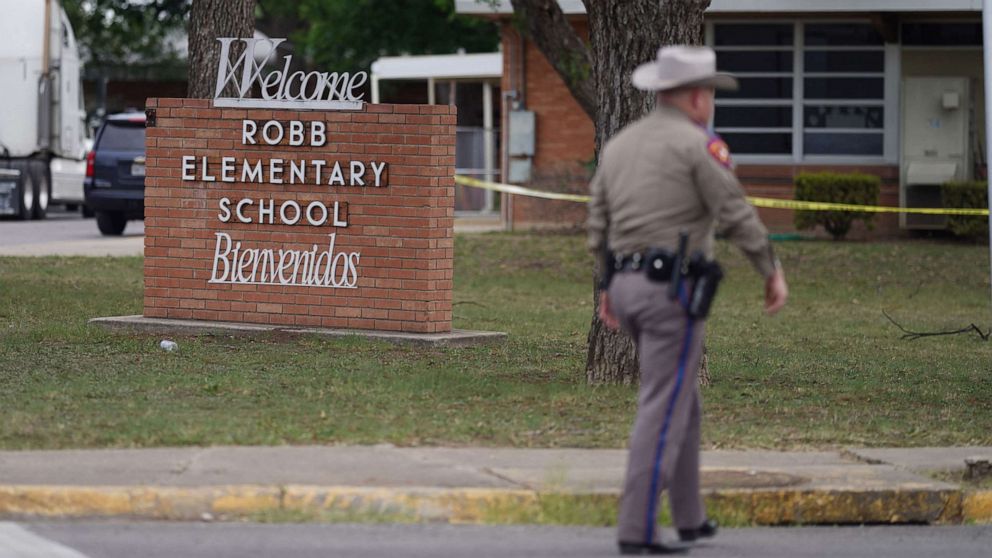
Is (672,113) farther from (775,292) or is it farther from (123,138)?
(123,138)

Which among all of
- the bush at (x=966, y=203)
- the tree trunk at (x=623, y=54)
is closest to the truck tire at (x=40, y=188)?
the bush at (x=966, y=203)

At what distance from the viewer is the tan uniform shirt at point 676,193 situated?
250 inches

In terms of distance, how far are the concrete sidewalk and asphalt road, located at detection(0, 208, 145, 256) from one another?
1392cm

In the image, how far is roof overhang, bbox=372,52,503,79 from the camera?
31.2 meters

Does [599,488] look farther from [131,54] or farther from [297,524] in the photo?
[131,54]

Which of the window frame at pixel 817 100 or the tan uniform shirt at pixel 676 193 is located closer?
the tan uniform shirt at pixel 676 193

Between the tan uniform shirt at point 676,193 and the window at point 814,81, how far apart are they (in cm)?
1991

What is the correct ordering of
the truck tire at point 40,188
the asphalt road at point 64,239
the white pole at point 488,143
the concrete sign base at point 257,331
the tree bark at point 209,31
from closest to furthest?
the concrete sign base at point 257,331 → the tree bark at point 209,31 → the asphalt road at point 64,239 → the truck tire at point 40,188 → the white pole at point 488,143

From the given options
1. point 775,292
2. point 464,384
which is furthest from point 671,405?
point 464,384

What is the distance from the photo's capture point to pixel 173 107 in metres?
13.0

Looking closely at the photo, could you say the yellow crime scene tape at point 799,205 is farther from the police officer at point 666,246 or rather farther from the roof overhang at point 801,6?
the police officer at point 666,246

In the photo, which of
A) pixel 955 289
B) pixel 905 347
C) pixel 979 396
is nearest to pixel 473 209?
pixel 955 289

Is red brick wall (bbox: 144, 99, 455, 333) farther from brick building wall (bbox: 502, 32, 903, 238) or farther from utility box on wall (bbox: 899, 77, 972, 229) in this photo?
utility box on wall (bbox: 899, 77, 972, 229)

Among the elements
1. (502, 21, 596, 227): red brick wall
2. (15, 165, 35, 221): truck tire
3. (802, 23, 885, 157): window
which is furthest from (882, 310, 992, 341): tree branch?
(15, 165, 35, 221): truck tire
